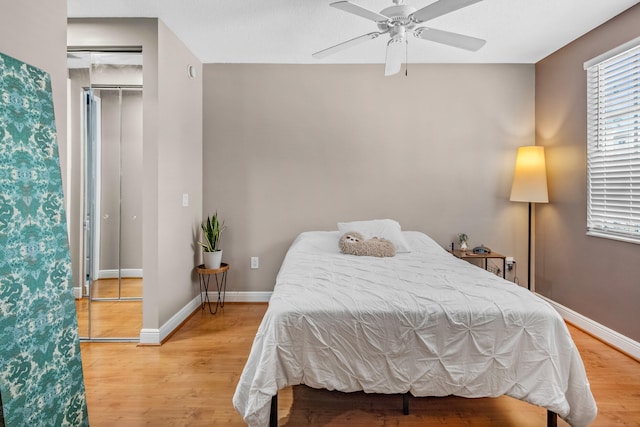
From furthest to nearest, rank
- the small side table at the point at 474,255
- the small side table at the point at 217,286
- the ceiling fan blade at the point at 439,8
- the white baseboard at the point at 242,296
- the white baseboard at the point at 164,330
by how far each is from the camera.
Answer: the white baseboard at the point at 242,296 → the small side table at the point at 217,286 → the small side table at the point at 474,255 → the white baseboard at the point at 164,330 → the ceiling fan blade at the point at 439,8

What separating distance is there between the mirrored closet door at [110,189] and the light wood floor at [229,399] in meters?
0.34

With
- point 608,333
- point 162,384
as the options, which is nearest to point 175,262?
point 162,384

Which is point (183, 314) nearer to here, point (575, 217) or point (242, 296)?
point (242, 296)

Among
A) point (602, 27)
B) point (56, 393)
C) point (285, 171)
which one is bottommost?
point (56, 393)

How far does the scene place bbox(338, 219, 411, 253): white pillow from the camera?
306 cm

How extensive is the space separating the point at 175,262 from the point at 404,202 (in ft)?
8.02

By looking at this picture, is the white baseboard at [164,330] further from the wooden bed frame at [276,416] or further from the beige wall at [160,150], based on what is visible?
the wooden bed frame at [276,416]

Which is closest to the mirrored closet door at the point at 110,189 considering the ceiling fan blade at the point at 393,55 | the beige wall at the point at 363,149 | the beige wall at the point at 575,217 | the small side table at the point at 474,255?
the beige wall at the point at 363,149

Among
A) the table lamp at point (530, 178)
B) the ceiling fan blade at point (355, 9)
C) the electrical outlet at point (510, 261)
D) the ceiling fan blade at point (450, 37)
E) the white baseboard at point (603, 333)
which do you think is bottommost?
the white baseboard at point (603, 333)

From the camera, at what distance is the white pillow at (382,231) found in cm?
306

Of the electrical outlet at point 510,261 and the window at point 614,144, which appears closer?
the window at point 614,144

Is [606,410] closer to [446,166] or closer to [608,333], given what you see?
[608,333]

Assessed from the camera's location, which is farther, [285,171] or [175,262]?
[285,171]

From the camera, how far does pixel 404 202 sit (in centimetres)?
381
